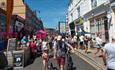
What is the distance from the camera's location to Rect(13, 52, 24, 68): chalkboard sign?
18547 mm

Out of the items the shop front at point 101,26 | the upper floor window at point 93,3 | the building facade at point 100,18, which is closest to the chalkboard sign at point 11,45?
the building facade at point 100,18

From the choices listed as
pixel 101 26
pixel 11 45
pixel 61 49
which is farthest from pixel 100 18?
pixel 61 49

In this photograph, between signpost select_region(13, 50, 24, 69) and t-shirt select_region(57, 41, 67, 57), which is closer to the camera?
t-shirt select_region(57, 41, 67, 57)

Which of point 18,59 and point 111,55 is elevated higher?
point 111,55

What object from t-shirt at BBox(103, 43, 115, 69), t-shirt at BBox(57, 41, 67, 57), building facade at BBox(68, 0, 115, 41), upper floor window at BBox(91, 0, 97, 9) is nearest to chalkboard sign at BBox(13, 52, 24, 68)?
t-shirt at BBox(57, 41, 67, 57)

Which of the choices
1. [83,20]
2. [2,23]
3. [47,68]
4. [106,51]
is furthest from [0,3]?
[106,51]

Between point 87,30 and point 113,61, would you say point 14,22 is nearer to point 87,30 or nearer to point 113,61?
point 87,30

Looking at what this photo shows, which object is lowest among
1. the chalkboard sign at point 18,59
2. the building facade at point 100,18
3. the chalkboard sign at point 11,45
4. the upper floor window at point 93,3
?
the chalkboard sign at point 18,59

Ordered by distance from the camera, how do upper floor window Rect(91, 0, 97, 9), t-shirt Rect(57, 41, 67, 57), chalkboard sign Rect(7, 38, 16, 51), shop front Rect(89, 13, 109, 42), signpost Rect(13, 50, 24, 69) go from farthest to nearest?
upper floor window Rect(91, 0, 97, 9), shop front Rect(89, 13, 109, 42), chalkboard sign Rect(7, 38, 16, 51), signpost Rect(13, 50, 24, 69), t-shirt Rect(57, 41, 67, 57)

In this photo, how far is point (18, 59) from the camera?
18.8m

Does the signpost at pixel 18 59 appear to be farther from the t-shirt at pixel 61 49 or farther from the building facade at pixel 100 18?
the building facade at pixel 100 18

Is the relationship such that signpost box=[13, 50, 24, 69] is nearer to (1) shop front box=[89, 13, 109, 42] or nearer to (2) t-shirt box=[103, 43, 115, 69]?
(1) shop front box=[89, 13, 109, 42]

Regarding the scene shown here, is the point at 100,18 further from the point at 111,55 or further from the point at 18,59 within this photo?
the point at 111,55

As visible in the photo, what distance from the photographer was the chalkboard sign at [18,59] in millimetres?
18547
